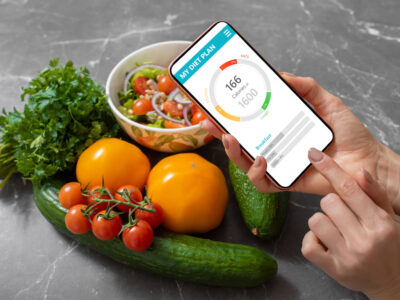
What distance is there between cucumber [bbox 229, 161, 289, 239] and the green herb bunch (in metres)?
0.51

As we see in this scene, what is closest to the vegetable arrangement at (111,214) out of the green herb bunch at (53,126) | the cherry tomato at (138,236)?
the cherry tomato at (138,236)

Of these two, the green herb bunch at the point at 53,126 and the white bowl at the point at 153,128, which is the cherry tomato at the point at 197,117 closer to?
the white bowl at the point at 153,128

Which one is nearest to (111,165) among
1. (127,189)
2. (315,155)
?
(127,189)

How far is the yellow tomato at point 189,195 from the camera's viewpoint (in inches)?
44.7

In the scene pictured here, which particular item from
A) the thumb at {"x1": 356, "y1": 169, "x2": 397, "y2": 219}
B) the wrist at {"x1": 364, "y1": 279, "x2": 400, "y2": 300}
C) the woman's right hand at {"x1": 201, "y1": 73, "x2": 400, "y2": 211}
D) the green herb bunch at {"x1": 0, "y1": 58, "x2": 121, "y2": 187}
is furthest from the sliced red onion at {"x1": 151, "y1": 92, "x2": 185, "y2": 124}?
the wrist at {"x1": 364, "y1": 279, "x2": 400, "y2": 300}

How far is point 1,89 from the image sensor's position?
5.13 ft

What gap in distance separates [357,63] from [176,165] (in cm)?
93

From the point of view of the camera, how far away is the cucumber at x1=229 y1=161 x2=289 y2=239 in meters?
1.13

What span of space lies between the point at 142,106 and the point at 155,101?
6cm

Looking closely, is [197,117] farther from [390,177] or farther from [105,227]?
[390,177]

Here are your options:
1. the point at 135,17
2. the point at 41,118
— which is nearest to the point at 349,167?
the point at 41,118

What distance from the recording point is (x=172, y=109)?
1.33m

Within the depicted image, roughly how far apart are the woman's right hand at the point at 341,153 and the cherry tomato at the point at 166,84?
36cm

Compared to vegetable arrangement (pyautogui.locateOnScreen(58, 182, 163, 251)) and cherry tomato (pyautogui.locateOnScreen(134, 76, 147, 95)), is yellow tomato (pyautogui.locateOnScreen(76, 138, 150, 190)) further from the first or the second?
cherry tomato (pyautogui.locateOnScreen(134, 76, 147, 95))
